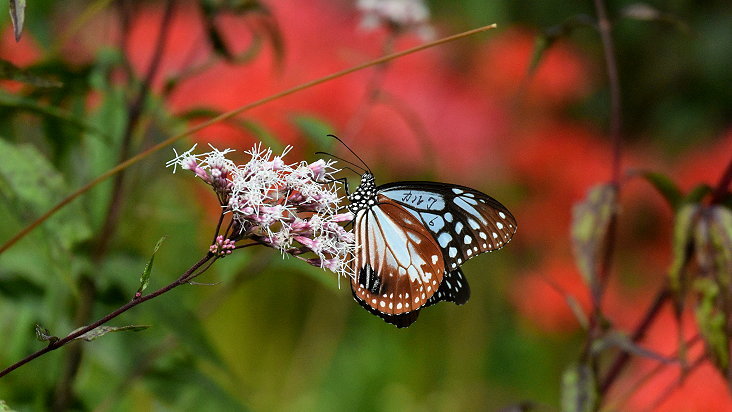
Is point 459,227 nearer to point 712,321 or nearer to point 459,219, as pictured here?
point 459,219

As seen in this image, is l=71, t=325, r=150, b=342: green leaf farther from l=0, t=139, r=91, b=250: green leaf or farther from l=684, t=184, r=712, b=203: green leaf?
l=684, t=184, r=712, b=203: green leaf

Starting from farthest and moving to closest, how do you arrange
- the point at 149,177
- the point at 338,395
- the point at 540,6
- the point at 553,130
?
the point at 553,130 < the point at 540,6 < the point at 338,395 < the point at 149,177

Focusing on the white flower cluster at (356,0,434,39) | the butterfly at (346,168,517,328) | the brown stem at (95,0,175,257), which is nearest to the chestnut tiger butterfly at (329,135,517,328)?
the butterfly at (346,168,517,328)

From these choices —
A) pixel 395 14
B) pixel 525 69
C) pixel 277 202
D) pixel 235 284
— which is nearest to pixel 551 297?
pixel 525 69

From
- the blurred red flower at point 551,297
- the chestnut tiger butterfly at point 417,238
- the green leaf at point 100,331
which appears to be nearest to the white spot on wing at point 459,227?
the chestnut tiger butterfly at point 417,238

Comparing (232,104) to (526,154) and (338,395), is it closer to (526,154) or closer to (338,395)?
(338,395)

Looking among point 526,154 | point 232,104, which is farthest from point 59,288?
point 526,154
